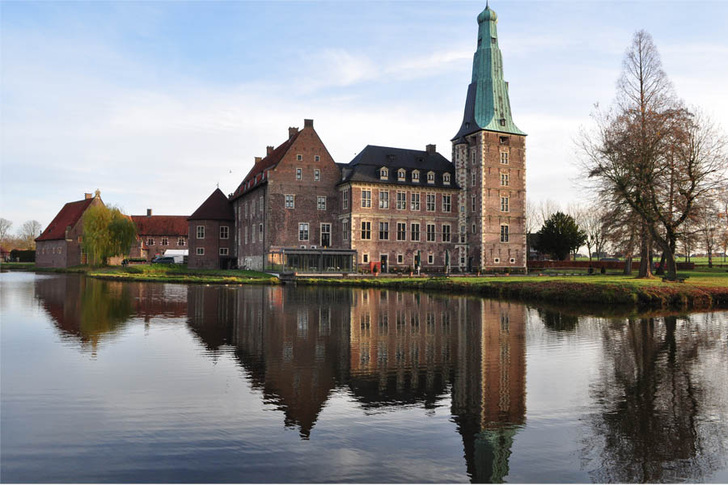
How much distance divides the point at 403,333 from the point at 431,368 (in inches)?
207

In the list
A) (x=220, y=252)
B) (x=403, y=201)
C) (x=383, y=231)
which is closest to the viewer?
(x=383, y=231)

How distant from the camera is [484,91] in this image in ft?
213

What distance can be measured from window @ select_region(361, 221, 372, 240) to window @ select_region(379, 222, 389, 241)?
4.18 ft

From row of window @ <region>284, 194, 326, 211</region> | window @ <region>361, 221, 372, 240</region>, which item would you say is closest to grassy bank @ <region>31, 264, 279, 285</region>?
row of window @ <region>284, 194, 326, 211</region>

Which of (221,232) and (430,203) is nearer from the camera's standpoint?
(430,203)

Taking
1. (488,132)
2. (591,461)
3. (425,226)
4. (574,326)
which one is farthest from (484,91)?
(591,461)

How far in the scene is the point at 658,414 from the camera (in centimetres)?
903

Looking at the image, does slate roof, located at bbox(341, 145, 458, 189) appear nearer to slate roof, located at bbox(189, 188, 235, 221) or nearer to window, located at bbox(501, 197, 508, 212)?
window, located at bbox(501, 197, 508, 212)

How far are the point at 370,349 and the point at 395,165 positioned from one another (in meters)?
50.2

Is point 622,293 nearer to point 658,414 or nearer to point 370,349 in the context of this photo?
point 370,349

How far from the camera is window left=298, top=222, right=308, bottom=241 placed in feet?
199

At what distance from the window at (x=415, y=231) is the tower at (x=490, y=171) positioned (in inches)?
204

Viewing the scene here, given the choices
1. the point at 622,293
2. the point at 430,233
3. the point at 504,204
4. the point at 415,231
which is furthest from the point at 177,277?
the point at 622,293

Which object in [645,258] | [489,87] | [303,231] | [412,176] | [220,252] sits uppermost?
[489,87]
